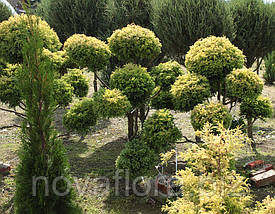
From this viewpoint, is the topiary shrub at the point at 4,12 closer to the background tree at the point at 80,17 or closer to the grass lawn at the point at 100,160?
the background tree at the point at 80,17

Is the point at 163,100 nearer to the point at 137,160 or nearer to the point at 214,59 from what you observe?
the point at 214,59

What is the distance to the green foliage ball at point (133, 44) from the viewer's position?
555 centimetres

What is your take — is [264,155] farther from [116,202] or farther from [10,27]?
[10,27]

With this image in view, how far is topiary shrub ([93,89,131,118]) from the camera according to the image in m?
5.03

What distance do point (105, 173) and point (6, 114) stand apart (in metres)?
5.65

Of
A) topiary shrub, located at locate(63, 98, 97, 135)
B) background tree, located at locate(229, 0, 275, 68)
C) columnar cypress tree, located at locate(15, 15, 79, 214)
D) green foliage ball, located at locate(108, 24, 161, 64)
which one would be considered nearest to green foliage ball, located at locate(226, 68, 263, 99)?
green foliage ball, located at locate(108, 24, 161, 64)

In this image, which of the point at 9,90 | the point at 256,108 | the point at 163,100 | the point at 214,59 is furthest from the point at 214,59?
the point at 9,90

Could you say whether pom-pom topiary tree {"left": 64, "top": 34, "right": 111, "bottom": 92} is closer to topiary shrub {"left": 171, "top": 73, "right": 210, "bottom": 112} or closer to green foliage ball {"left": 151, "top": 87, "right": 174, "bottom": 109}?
green foliage ball {"left": 151, "top": 87, "right": 174, "bottom": 109}

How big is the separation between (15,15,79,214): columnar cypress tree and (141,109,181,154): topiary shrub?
2417mm

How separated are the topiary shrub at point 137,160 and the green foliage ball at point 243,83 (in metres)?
1.79

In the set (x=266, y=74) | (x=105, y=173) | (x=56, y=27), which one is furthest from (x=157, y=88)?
(x=266, y=74)

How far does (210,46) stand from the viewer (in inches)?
214

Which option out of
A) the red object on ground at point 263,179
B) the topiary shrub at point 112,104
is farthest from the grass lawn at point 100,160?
the topiary shrub at point 112,104

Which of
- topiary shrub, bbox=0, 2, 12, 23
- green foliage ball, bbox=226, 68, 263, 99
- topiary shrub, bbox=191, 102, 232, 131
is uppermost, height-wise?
topiary shrub, bbox=0, 2, 12, 23
